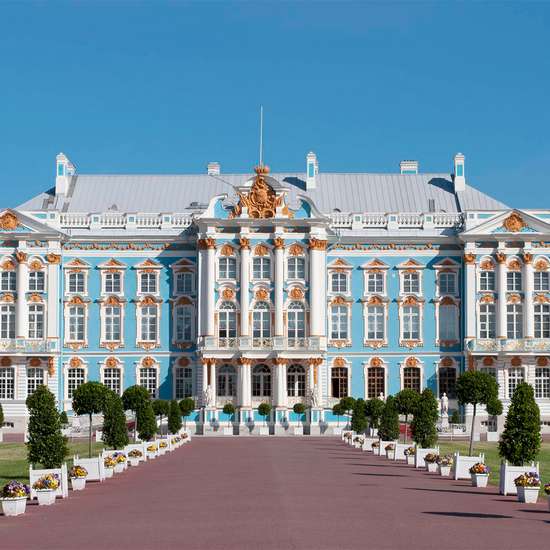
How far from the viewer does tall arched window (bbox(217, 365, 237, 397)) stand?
2950 inches

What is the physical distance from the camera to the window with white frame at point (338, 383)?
7625 centimetres

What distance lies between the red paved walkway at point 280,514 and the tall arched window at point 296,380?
36.8 metres

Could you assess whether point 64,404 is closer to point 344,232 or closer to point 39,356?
point 39,356

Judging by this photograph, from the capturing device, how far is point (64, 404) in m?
75.2

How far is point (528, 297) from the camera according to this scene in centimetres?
7438

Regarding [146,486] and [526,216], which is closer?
[146,486]

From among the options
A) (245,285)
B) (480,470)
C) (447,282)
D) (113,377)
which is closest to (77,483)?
(480,470)

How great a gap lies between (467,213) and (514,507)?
49.7m

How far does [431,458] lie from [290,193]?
44.3 meters

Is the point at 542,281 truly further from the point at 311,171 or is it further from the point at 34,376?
the point at 34,376

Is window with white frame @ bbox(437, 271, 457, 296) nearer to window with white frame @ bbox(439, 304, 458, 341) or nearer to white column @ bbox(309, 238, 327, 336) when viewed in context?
window with white frame @ bbox(439, 304, 458, 341)

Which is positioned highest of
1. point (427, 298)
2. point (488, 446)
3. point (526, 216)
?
point (526, 216)

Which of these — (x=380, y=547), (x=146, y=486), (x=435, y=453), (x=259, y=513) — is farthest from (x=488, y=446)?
(x=380, y=547)

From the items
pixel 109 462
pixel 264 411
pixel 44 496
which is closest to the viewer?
pixel 44 496
